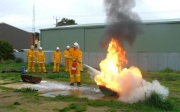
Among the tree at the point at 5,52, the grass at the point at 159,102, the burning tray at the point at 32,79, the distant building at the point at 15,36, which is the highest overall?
the distant building at the point at 15,36

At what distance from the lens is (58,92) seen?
13.1 metres

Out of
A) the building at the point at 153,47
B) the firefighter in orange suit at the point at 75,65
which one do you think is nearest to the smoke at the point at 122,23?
the firefighter in orange suit at the point at 75,65

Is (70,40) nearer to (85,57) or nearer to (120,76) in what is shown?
(85,57)

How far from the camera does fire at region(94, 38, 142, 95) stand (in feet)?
36.2

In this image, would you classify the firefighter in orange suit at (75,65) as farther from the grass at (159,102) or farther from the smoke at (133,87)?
the grass at (159,102)

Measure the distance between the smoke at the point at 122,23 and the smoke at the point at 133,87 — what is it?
1.28 meters

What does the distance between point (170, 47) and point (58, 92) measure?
56.4 ft

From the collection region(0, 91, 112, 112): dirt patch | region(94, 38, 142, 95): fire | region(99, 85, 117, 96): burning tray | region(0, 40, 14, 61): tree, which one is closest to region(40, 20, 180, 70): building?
region(0, 40, 14, 61): tree

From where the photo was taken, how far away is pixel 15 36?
214ft

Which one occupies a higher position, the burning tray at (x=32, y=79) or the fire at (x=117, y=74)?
the fire at (x=117, y=74)

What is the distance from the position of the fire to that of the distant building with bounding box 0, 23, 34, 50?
2046 inches

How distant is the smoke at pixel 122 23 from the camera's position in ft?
38.4

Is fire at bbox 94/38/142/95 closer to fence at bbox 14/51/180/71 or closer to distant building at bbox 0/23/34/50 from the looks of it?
fence at bbox 14/51/180/71

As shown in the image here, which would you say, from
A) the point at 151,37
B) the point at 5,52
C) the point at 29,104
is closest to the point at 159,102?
the point at 29,104
